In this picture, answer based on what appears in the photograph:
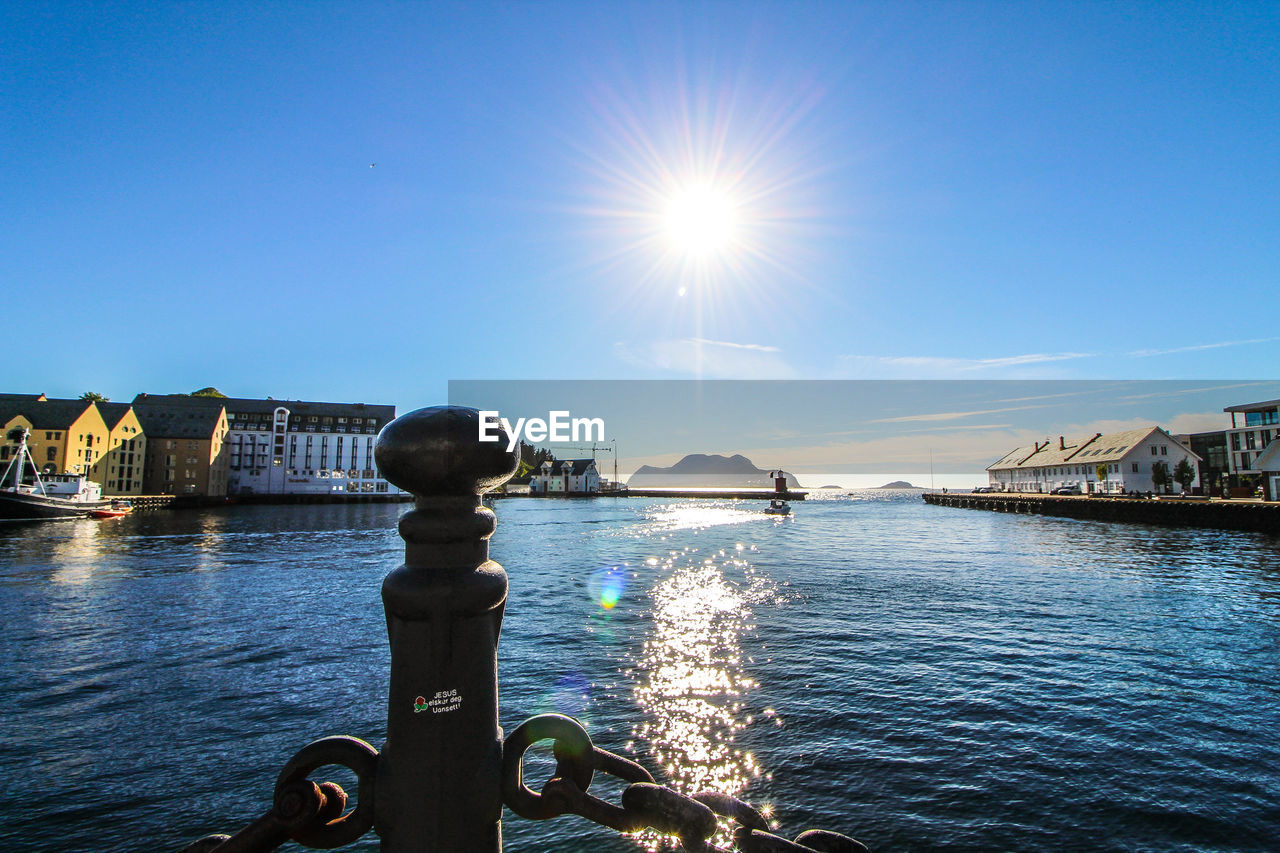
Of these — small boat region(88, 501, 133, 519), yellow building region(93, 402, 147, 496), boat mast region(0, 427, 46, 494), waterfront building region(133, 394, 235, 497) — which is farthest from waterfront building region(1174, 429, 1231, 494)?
yellow building region(93, 402, 147, 496)

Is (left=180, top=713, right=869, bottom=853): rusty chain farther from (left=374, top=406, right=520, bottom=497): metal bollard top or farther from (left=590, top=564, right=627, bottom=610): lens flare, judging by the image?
(left=590, top=564, right=627, bottom=610): lens flare

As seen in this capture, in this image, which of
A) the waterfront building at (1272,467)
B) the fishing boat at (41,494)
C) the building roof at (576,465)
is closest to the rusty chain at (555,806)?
the waterfront building at (1272,467)

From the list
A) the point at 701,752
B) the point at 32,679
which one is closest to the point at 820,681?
the point at 701,752

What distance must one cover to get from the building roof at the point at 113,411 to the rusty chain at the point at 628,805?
113410 millimetres

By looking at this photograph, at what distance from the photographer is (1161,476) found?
74500 millimetres

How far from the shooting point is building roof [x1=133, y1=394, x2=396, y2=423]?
102 meters

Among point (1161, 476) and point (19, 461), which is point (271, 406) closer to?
point (19, 461)

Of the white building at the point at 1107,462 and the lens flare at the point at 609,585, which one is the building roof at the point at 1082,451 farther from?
the lens flare at the point at 609,585

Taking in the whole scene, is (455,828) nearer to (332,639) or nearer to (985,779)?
(985,779)

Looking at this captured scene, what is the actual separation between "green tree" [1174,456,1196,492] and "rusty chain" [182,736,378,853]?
93.3 meters

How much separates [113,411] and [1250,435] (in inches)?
5891

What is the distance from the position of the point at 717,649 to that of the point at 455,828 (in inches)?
538

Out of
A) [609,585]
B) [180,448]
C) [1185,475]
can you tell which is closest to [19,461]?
[180,448]

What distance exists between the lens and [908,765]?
8.45m
